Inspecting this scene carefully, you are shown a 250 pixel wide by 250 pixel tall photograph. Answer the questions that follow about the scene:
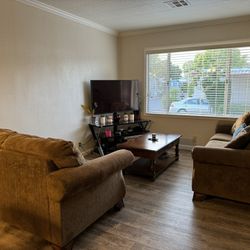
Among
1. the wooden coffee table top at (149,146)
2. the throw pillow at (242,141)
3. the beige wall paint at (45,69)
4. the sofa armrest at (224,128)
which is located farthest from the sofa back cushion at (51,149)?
the sofa armrest at (224,128)

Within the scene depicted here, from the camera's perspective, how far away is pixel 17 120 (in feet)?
11.0

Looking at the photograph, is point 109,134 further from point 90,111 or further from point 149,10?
point 149,10

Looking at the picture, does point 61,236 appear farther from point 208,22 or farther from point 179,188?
point 208,22

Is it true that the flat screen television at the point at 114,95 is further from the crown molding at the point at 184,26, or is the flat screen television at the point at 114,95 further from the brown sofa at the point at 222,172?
the brown sofa at the point at 222,172

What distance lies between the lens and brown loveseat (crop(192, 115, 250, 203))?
2.59 meters

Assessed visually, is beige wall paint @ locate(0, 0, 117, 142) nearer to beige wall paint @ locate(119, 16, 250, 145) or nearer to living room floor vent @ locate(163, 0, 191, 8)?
beige wall paint @ locate(119, 16, 250, 145)

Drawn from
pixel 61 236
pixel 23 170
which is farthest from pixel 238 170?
pixel 23 170

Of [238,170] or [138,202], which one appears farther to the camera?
[138,202]

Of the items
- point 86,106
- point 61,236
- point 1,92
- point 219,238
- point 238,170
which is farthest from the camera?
point 86,106

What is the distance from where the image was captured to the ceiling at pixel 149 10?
353 centimetres

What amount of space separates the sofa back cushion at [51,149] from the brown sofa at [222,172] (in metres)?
1.46

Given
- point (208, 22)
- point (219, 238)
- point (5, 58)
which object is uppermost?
point (208, 22)

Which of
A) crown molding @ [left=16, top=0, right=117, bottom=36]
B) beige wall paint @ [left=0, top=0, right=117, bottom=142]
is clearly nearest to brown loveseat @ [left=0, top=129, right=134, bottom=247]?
beige wall paint @ [left=0, top=0, right=117, bottom=142]

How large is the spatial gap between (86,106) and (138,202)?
2407 millimetres
